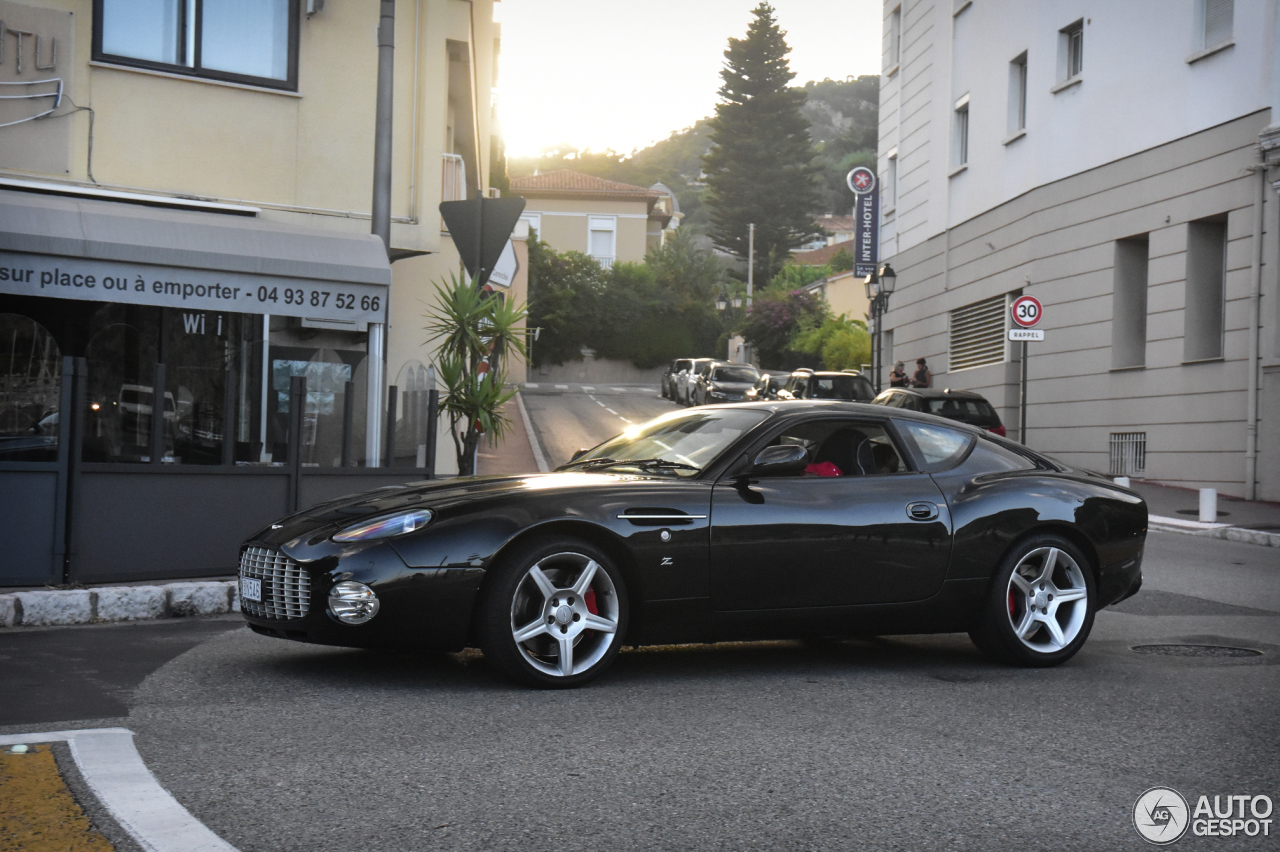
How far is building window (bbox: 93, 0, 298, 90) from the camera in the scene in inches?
553

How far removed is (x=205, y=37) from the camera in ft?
47.6

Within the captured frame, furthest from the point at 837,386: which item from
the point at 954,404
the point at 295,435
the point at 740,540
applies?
the point at 740,540

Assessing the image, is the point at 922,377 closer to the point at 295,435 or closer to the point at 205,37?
the point at 205,37

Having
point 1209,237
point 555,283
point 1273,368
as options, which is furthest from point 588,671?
point 555,283

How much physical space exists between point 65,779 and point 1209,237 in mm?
19631

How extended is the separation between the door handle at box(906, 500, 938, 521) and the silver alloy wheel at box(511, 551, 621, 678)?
160 cm

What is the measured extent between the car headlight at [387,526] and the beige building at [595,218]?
71.5 m

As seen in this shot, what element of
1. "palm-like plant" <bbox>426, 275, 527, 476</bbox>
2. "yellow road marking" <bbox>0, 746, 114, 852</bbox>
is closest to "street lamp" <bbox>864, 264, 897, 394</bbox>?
"palm-like plant" <bbox>426, 275, 527, 476</bbox>

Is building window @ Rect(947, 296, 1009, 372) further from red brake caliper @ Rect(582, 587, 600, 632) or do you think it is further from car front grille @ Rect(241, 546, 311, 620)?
car front grille @ Rect(241, 546, 311, 620)

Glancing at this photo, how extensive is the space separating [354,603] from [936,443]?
310cm

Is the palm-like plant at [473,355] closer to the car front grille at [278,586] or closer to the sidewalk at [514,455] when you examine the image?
the sidewalk at [514,455]

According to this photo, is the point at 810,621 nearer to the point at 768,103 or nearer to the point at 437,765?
the point at 437,765

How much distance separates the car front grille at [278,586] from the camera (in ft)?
18.1

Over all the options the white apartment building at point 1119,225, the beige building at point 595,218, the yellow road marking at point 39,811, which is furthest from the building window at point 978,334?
the beige building at point 595,218
